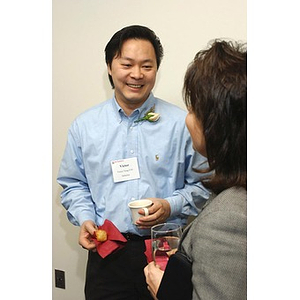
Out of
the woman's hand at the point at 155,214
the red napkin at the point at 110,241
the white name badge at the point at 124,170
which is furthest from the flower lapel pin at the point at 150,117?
the red napkin at the point at 110,241

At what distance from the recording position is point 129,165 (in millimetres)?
1845

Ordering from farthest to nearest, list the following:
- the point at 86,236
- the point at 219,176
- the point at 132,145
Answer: the point at 132,145
the point at 86,236
the point at 219,176

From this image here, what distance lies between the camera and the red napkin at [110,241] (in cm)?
168

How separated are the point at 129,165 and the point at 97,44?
42.2 inches

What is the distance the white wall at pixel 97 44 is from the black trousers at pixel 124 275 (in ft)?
2.97

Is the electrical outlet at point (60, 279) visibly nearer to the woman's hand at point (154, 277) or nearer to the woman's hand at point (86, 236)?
the woman's hand at point (86, 236)

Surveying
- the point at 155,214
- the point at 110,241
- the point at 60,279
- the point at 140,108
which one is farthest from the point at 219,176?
the point at 60,279

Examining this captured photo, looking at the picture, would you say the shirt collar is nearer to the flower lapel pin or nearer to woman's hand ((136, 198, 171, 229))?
the flower lapel pin

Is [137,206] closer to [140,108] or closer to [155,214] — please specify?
[155,214]

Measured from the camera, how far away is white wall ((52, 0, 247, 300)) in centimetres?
213

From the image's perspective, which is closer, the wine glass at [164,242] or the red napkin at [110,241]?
the wine glass at [164,242]

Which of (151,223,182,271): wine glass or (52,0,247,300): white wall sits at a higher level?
(52,0,247,300): white wall

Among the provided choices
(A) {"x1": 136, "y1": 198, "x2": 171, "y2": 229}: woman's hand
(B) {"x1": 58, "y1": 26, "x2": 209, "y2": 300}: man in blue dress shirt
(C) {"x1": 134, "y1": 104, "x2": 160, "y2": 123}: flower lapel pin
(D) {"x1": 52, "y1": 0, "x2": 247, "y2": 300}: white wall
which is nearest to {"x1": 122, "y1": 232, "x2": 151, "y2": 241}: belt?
(B) {"x1": 58, "y1": 26, "x2": 209, "y2": 300}: man in blue dress shirt
